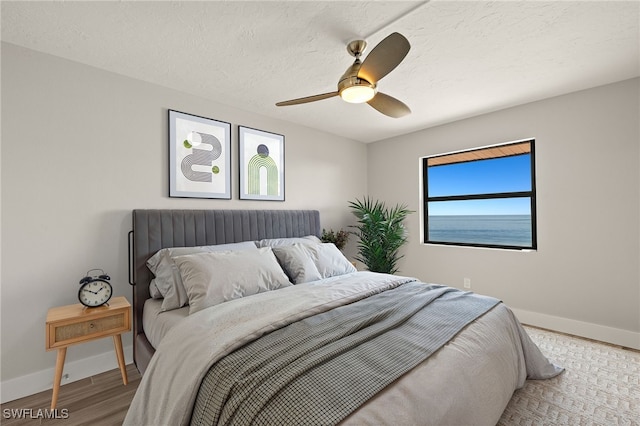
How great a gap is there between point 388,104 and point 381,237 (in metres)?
2.20

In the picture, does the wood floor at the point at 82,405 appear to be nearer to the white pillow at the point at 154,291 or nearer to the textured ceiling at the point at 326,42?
the white pillow at the point at 154,291

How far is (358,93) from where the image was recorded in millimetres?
1915

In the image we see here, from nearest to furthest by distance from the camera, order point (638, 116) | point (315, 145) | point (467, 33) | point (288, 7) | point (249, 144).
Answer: point (288, 7) < point (467, 33) < point (638, 116) < point (249, 144) < point (315, 145)

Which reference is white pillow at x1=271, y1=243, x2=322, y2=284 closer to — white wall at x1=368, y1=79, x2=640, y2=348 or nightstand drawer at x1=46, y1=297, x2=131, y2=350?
nightstand drawer at x1=46, y1=297, x2=131, y2=350

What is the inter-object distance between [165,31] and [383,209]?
11.5 ft

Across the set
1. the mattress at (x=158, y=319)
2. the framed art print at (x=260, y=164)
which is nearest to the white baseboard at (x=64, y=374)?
the mattress at (x=158, y=319)

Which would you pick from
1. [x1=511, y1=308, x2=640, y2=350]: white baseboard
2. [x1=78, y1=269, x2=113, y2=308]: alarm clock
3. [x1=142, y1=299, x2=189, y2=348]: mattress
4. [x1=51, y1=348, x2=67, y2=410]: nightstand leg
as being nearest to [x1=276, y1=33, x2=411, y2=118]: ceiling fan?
[x1=142, y1=299, x2=189, y2=348]: mattress

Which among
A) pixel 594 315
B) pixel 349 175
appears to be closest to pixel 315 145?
pixel 349 175

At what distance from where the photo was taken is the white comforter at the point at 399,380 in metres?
1.10

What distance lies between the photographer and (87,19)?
1785 mm

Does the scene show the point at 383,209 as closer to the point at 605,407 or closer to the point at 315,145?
the point at 315,145

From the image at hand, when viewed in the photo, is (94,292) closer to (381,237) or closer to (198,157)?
(198,157)

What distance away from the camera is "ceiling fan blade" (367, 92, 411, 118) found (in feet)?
7.00

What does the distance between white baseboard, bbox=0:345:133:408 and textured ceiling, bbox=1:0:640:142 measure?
7.56ft
